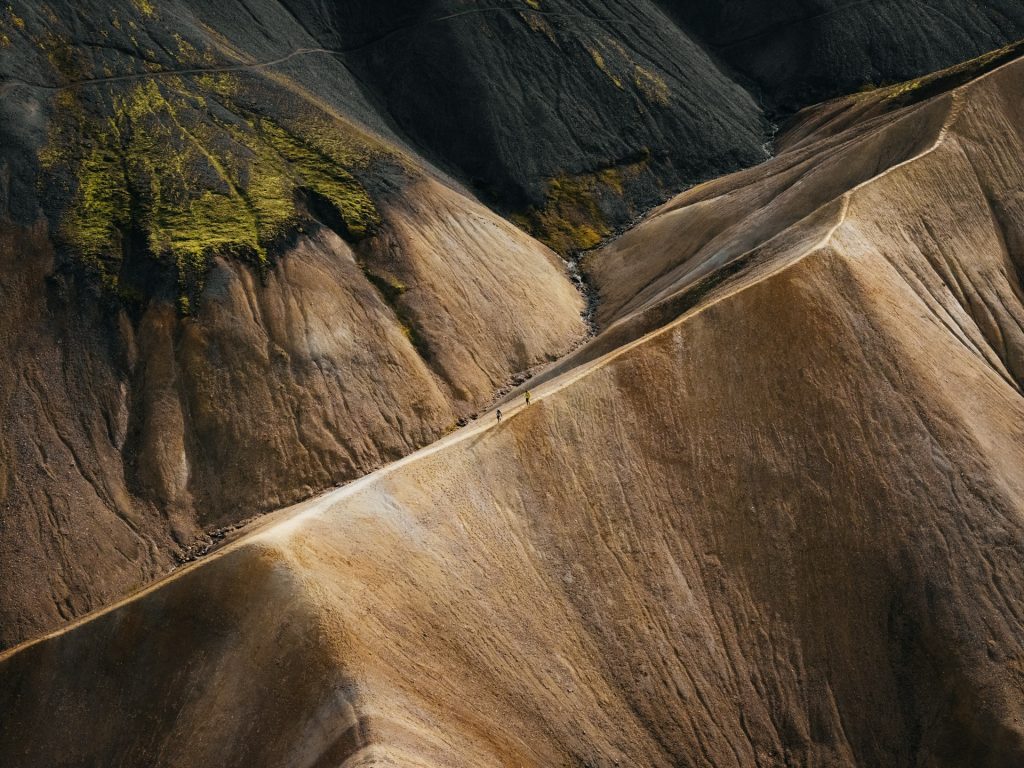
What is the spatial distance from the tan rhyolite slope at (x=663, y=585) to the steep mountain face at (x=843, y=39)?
42841 millimetres

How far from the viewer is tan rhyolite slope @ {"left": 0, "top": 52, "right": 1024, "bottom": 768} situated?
29016 millimetres

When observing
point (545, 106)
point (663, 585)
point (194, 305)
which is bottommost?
point (663, 585)

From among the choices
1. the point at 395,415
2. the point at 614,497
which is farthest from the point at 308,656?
the point at 395,415

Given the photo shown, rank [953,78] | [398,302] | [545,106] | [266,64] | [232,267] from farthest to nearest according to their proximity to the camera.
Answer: [545,106]
[266,64]
[953,78]
[398,302]
[232,267]

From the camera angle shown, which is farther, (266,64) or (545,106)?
(545,106)

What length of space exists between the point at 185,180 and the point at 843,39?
55270 mm

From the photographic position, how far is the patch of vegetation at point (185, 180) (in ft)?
155

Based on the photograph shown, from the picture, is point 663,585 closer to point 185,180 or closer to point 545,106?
point 185,180

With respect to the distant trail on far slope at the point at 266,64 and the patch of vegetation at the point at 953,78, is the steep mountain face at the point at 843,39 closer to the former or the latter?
the distant trail on far slope at the point at 266,64

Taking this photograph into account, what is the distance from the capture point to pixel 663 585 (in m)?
34.6

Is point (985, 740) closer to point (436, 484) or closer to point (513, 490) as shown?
point (513, 490)

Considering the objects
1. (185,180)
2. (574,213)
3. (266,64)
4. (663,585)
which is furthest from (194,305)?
(574,213)

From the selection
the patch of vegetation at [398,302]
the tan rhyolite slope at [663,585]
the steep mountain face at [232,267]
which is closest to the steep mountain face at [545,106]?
the steep mountain face at [232,267]

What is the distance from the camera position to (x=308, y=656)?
28109 millimetres
